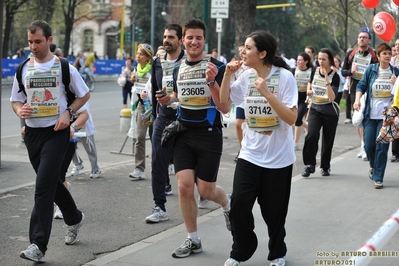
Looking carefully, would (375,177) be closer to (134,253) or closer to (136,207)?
(136,207)

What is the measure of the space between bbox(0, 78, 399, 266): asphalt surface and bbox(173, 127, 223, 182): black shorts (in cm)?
73

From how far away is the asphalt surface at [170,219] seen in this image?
625 centimetres

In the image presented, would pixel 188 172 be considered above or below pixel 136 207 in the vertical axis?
above

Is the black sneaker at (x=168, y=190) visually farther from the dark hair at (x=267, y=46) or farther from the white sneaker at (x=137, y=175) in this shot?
the dark hair at (x=267, y=46)

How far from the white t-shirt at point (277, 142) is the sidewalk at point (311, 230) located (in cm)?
92

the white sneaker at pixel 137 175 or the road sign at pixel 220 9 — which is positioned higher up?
the road sign at pixel 220 9

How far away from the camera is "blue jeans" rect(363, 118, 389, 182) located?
31.2 feet

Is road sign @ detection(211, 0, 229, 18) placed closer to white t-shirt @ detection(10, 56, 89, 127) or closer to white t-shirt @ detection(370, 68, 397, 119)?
white t-shirt @ detection(370, 68, 397, 119)

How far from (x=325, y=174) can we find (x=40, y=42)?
5659 millimetres

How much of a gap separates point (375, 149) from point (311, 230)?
293 centimetres

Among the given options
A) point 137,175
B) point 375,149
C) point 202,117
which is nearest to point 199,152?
point 202,117

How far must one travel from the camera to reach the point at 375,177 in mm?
9602

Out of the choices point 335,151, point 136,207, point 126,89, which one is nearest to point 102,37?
point 126,89

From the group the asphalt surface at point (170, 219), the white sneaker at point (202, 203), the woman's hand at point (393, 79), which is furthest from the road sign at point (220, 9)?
the white sneaker at point (202, 203)
